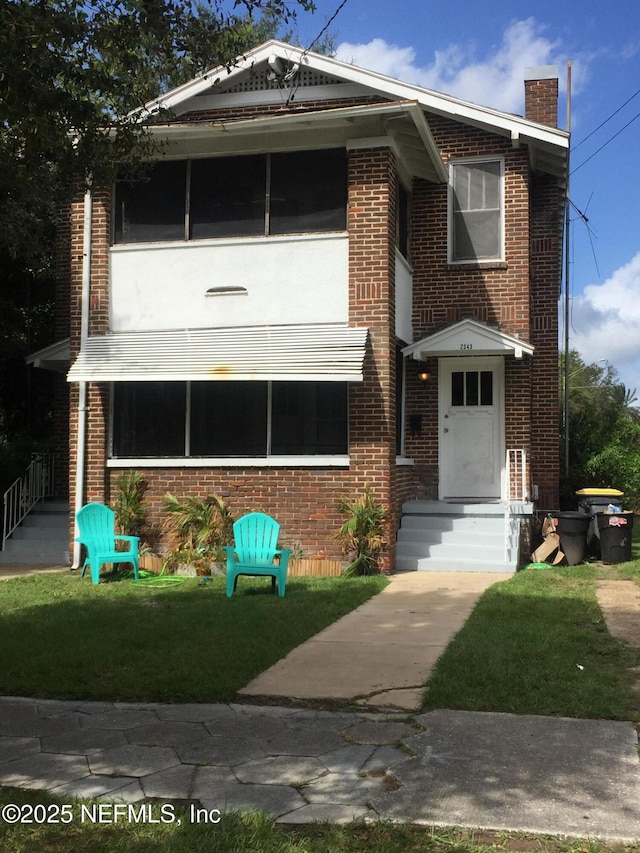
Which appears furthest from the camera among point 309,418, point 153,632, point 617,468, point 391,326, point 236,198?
point 617,468

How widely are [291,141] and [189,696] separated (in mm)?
8535

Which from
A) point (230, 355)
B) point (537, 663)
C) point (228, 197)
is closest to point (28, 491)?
point (230, 355)

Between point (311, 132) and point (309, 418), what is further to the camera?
point (309, 418)

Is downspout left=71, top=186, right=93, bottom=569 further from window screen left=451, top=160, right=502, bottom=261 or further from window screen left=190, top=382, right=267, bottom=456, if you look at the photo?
window screen left=451, top=160, right=502, bottom=261

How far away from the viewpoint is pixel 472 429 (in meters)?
13.5

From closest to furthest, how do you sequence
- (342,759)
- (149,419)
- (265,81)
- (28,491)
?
(342,759)
(149,419)
(265,81)
(28,491)

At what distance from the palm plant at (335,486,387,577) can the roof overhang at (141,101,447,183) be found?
4.90m

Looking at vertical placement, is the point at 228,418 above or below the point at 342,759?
above

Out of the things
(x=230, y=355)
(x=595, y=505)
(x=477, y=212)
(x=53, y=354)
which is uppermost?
(x=477, y=212)

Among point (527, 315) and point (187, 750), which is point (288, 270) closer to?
point (527, 315)

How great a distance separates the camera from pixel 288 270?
470 inches

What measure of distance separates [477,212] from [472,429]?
3.44 meters

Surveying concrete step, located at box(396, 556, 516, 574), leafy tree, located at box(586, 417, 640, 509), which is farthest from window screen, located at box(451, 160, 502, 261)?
leafy tree, located at box(586, 417, 640, 509)

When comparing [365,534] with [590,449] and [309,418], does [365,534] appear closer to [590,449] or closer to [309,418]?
[309,418]
